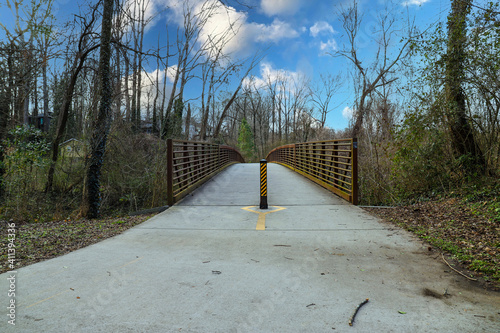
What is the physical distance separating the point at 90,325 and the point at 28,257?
2.66 metres

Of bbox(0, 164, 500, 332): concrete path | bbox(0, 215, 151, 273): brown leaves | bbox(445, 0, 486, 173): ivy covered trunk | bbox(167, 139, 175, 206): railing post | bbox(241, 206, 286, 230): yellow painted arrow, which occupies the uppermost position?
bbox(445, 0, 486, 173): ivy covered trunk

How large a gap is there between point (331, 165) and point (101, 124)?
702 cm

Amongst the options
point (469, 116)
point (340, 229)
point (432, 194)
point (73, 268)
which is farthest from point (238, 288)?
point (469, 116)

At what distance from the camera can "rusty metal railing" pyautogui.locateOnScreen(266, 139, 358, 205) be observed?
7984 mm

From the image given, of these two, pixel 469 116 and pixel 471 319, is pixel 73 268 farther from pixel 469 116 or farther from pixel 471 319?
pixel 469 116

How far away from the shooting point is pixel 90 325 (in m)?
2.51

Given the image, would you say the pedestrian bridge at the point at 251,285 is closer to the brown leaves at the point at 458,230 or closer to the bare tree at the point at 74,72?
the brown leaves at the point at 458,230

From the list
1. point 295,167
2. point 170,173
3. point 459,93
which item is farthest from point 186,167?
point 295,167

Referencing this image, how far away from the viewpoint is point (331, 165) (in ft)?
31.3

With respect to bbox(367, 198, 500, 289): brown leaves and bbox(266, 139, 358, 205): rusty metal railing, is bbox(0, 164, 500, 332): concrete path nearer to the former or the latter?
bbox(367, 198, 500, 289): brown leaves

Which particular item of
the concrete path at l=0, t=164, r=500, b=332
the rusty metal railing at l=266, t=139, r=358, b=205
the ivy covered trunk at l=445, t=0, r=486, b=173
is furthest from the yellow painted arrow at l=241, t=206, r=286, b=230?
the ivy covered trunk at l=445, t=0, r=486, b=173

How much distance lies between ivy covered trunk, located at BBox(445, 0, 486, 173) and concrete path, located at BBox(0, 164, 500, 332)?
161 inches

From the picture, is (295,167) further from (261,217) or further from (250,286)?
(250,286)

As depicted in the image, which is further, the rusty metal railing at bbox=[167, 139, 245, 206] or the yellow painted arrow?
the rusty metal railing at bbox=[167, 139, 245, 206]
